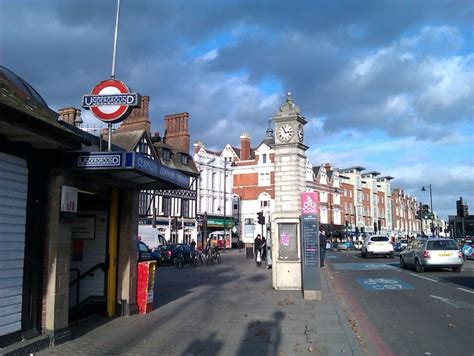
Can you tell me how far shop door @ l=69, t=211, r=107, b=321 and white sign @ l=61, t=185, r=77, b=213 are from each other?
7.08 feet

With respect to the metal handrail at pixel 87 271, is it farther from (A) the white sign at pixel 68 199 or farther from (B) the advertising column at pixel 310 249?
(B) the advertising column at pixel 310 249

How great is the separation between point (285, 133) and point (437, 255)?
9.10 m

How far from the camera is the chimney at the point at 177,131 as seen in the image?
54.7m

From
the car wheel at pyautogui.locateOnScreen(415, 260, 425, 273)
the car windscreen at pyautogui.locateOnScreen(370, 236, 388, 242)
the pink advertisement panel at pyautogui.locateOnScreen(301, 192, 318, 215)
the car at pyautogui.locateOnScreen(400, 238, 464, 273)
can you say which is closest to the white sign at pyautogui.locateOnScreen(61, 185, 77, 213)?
the pink advertisement panel at pyautogui.locateOnScreen(301, 192, 318, 215)

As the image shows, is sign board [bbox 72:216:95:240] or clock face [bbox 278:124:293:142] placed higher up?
clock face [bbox 278:124:293:142]

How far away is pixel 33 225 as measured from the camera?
7152 millimetres

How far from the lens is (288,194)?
1859 centimetres

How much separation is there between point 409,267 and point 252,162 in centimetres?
4826

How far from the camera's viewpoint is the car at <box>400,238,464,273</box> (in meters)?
20.7

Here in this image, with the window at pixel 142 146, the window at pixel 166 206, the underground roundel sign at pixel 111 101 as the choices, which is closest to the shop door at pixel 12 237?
the underground roundel sign at pixel 111 101

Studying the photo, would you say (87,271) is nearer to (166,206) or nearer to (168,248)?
(168,248)

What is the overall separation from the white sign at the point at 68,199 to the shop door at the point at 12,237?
65cm

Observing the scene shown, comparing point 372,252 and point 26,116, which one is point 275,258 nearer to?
point 26,116

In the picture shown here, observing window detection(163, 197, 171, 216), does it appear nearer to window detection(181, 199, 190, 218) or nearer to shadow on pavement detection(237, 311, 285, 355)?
window detection(181, 199, 190, 218)
